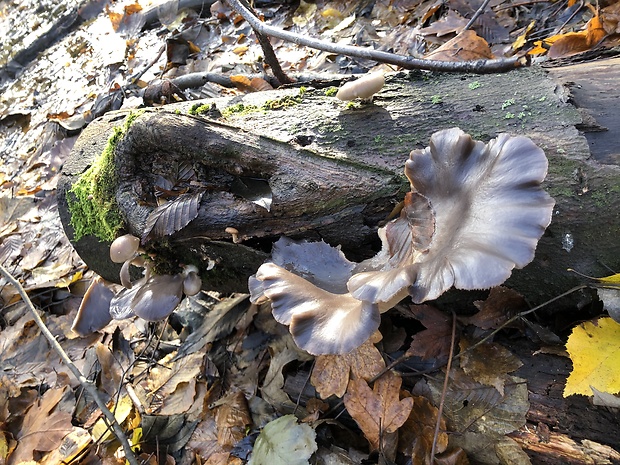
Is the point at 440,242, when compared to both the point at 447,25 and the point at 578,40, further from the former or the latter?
the point at 447,25

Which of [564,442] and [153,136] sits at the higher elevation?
[153,136]

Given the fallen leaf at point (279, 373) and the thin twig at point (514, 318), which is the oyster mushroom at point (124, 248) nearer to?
the fallen leaf at point (279, 373)

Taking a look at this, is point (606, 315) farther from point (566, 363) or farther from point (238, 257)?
point (238, 257)

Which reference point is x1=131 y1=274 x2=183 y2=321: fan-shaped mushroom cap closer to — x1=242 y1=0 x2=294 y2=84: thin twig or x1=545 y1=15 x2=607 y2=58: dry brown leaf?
x1=242 y1=0 x2=294 y2=84: thin twig

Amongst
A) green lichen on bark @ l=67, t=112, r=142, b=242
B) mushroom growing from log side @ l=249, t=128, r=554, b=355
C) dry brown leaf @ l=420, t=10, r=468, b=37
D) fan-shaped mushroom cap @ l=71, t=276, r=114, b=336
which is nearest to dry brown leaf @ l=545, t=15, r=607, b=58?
dry brown leaf @ l=420, t=10, r=468, b=37

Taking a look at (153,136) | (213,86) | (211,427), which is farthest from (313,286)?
(213,86)

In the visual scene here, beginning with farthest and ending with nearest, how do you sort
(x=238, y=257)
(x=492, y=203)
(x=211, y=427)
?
(x=211, y=427)
(x=238, y=257)
(x=492, y=203)

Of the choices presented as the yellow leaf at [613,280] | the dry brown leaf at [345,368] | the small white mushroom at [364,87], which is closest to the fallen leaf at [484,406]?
the dry brown leaf at [345,368]
